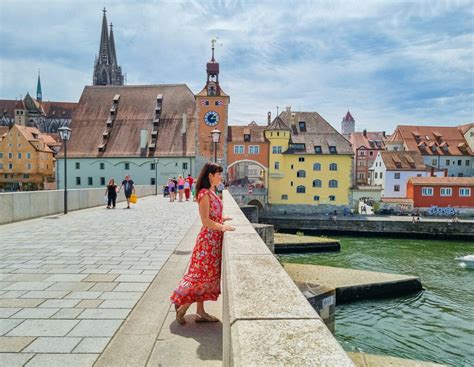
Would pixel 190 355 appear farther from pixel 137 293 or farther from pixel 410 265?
pixel 410 265

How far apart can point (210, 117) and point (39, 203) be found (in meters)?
39.2

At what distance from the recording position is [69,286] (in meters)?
5.21

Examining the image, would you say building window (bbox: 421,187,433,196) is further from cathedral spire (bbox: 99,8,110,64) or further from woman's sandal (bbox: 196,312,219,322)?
cathedral spire (bbox: 99,8,110,64)

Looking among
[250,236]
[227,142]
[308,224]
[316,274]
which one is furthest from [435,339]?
[227,142]

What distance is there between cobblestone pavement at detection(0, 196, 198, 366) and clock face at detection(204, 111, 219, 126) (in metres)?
42.1

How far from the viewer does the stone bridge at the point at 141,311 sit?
1.79m

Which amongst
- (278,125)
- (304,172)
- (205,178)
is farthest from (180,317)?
(278,125)

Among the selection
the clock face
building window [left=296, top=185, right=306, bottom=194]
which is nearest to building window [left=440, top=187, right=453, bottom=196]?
building window [left=296, top=185, right=306, bottom=194]

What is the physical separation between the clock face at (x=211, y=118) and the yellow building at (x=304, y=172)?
7200 millimetres

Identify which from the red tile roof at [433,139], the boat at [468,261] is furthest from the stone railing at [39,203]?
the red tile roof at [433,139]

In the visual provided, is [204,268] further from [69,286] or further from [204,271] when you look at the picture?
[69,286]

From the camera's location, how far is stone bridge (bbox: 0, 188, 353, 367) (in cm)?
179

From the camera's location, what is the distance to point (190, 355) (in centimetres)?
332

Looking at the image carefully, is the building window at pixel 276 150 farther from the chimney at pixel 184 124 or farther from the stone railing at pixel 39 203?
the stone railing at pixel 39 203
